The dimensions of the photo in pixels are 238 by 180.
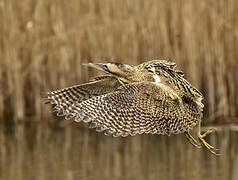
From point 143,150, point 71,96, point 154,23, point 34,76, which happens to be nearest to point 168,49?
point 154,23

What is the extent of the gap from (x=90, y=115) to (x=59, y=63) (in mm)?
4331

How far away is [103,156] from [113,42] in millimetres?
1562

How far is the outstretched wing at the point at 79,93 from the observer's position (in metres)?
5.38

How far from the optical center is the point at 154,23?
860 cm

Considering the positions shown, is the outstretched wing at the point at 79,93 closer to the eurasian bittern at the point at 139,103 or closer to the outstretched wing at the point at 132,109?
the eurasian bittern at the point at 139,103

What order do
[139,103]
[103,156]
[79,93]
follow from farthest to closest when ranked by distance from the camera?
[103,156]
[79,93]
[139,103]

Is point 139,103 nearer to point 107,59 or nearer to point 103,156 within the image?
point 103,156

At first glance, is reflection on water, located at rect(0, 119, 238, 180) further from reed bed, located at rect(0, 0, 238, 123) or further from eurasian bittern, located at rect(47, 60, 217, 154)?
eurasian bittern, located at rect(47, 60, 217, 154)

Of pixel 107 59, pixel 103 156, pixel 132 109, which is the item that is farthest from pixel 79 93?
pixel 107 59

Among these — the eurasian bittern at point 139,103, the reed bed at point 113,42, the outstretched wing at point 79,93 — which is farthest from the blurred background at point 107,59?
the eurasian bittern at point 139,103

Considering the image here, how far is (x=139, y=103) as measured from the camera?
5125 mm

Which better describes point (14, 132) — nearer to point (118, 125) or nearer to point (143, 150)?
point (143, 150)

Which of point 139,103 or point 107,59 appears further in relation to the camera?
point 107,59

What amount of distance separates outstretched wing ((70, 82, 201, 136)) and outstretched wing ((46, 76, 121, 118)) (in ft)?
0.69
